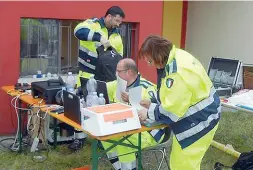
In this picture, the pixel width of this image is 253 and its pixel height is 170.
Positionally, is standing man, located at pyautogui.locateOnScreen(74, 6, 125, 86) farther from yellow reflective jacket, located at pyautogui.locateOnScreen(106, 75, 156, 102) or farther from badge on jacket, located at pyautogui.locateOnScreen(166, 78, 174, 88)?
badge on jacket, located at pyautogui.locateOnScreen(166, 78, 174, 88)

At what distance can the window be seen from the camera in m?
5.42

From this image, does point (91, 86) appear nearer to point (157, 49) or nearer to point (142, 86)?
point (142, 86)

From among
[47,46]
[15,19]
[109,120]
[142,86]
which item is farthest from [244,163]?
[15,19]

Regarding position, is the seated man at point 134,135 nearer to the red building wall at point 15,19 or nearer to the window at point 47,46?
the red building wall at point 15,19

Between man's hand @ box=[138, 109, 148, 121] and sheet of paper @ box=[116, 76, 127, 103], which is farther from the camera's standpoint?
sheet of paper @ box=[116, 76, 127, 103]

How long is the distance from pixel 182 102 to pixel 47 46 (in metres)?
3.13

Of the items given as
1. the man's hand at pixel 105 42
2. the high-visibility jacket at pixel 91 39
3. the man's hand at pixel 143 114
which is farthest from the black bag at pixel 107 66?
the man's hand at pixel 143 114

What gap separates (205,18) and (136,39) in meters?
2.64

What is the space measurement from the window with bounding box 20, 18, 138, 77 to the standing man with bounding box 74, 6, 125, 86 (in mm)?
967

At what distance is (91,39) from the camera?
14.8 ft

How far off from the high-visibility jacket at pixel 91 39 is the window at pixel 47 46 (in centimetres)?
97

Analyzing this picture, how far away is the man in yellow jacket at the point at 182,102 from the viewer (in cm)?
290

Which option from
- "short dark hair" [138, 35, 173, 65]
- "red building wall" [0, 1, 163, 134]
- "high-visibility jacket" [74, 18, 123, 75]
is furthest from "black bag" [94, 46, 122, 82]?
"red building wall" [0, 1, 163, 134]

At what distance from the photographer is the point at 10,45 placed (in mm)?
5152
